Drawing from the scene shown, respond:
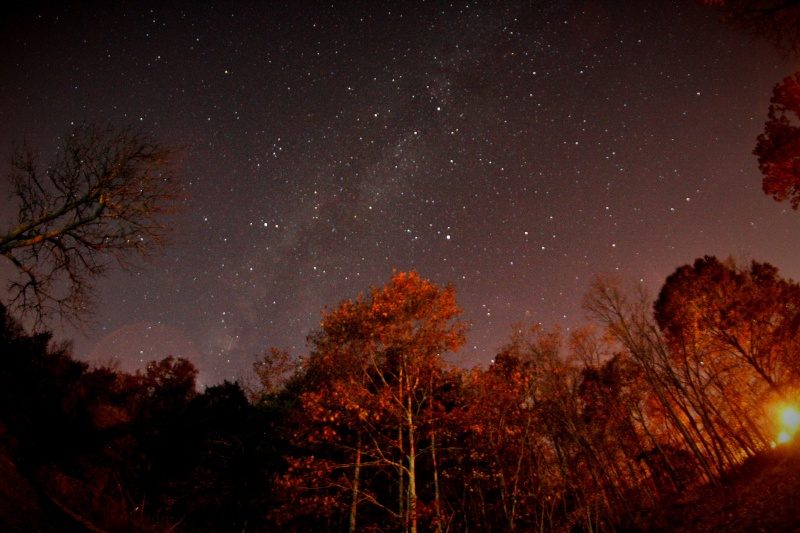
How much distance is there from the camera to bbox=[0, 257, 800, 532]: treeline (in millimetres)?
12250

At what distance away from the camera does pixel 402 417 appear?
11.7 metres

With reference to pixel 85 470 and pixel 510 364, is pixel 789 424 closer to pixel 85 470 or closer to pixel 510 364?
pixel 510 364

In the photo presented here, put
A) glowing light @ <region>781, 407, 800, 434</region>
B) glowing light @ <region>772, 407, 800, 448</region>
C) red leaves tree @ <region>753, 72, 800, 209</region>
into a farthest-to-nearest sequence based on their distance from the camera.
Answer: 1. glowing light @ <region>781, 407, 800, 434</region>
2. glowing light @ <region>772, 407, 800, 448</region>
3. red leaves tree @ <region>753, 72, 800, 209</region>

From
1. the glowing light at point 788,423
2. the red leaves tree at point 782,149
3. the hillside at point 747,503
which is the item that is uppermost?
the red leaves tree at point 782,149

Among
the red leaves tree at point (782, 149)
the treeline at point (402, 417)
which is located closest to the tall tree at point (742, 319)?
the treeline at point (402, 417)

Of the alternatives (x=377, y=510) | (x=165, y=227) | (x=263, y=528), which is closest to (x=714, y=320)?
(x=377, y=510)

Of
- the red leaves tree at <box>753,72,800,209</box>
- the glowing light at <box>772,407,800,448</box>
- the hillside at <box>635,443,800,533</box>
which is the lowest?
the hillside at <box>635,443,800,533</box>

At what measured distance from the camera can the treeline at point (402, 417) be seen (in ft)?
40.2

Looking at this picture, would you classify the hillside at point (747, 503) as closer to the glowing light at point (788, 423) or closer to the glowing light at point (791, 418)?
the glowing light at point (788, 423)

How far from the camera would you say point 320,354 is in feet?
51.6

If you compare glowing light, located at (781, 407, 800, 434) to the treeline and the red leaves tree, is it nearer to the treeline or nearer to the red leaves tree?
the treeline

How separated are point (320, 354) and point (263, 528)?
28.5 ft

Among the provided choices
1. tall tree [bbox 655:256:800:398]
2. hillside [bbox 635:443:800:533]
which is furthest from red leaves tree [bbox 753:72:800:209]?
tall tree [bbox 655:256:800:398]

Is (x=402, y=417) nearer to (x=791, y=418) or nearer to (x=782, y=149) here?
(x=782, y=149)
